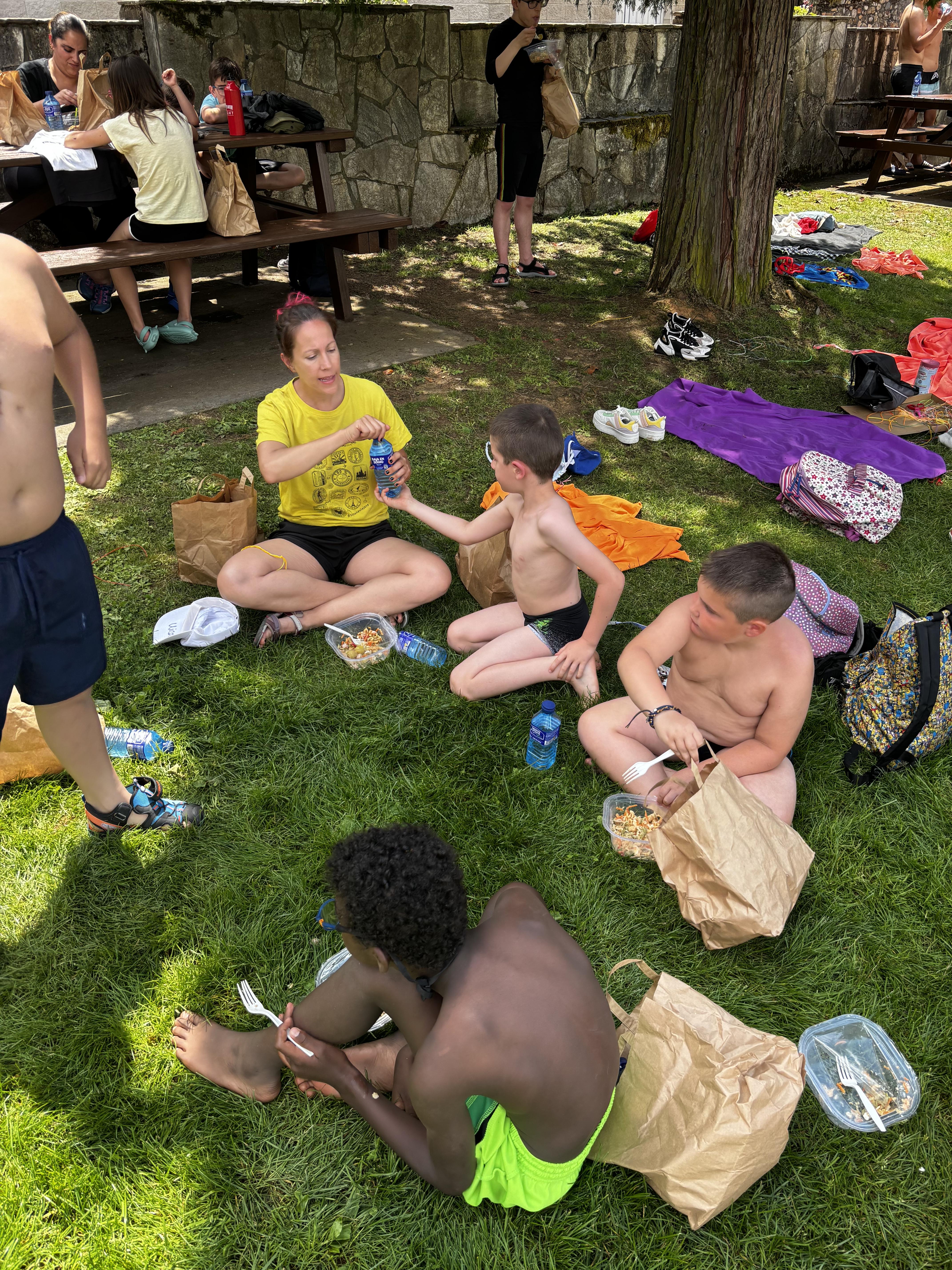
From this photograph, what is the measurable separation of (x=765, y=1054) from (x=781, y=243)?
930cm

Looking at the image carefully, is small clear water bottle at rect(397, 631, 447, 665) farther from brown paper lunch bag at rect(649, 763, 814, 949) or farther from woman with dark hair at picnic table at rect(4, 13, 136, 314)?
woman with dark hair at picnic table at rect(4, 13, 136, 314)

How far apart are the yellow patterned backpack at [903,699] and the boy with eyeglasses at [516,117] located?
225 inches

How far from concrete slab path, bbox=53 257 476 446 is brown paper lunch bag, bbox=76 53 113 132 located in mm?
1395

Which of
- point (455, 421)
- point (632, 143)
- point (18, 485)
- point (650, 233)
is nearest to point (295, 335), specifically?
point (18, 485)

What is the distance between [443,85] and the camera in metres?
8.98

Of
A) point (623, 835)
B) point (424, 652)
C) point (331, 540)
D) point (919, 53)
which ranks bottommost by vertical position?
point (623, 835)

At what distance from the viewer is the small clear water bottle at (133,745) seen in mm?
3104

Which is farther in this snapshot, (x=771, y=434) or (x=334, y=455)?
(x=771, y=434)

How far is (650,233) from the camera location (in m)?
9.27

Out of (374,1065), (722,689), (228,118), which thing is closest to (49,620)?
(374,1065)

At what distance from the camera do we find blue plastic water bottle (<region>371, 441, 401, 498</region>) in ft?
11.6

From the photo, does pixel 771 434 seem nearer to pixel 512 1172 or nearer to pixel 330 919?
pixel 330 919

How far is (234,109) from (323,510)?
13.9ft

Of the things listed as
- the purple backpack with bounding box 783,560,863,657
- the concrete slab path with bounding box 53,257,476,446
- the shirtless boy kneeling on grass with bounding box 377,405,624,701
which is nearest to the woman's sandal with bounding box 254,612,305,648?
the shirtless boy kneeling on grass with bounding box 377,405,624,701
